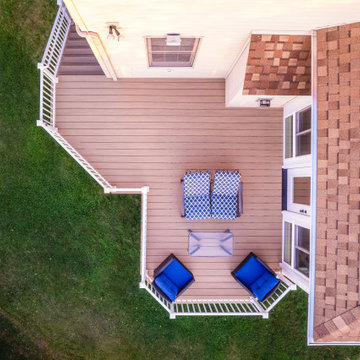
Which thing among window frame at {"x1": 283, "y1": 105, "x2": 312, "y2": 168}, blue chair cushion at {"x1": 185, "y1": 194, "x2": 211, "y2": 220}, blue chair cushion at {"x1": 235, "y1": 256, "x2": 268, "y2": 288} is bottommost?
blue chair cushion at {"x1": 235, "y1": 256, "x2": 268, "y2": 288}

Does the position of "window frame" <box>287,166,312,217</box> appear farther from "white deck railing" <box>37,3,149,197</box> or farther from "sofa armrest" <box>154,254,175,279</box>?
"white deck railing" <box>37,3,149,197</box>

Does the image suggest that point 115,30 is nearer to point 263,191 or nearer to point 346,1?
point 346,1

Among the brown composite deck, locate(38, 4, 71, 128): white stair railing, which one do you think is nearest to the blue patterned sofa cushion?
the brown composite deck

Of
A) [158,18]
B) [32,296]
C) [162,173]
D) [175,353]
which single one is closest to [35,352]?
[32,296]

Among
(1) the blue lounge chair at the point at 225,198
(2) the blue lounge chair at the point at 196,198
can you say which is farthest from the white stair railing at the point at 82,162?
(1) the blue lounge chair at the point at 225,198

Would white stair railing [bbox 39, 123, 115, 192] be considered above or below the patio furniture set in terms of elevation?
above

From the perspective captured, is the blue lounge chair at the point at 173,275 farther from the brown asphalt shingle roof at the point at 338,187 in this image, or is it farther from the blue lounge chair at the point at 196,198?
the brown asphalt shingle roof at the point at 338,187
